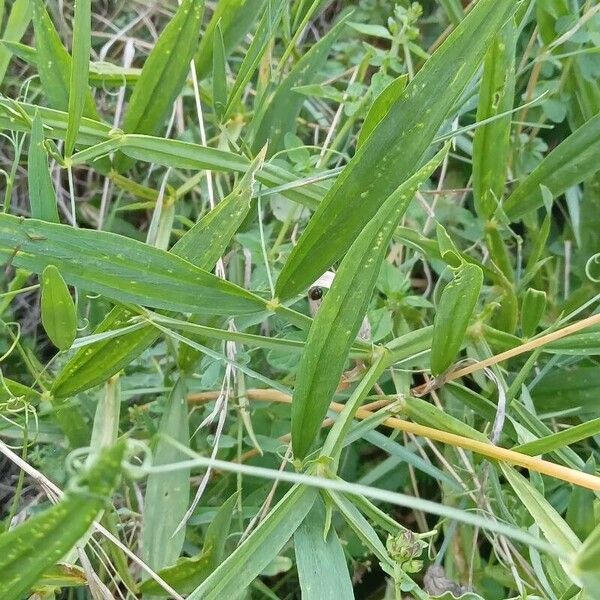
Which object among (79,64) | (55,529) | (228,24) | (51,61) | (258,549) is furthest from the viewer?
(228,24)

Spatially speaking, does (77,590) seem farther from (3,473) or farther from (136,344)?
(136,344)

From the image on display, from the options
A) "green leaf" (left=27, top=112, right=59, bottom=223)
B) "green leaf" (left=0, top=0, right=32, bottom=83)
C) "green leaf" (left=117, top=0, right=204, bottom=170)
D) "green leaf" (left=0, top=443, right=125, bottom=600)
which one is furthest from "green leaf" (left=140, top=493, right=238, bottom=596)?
"green leaf" (left=0, top=0, right=32, bottom=83)

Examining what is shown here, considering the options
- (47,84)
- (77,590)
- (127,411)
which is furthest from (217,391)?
(47,84)

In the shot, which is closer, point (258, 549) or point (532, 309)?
point (258, 549)

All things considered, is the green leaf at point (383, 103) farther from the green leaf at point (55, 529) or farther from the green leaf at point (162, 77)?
the green leaf at point (55, 529)

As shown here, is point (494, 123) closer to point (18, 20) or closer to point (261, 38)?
point (261, 38)

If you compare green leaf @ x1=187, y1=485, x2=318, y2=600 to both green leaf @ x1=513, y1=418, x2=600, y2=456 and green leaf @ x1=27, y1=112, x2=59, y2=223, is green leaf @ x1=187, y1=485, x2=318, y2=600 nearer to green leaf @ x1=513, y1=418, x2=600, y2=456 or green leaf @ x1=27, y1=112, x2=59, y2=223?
green leaf @ x1=513, y1=418, x2=600, y2=456

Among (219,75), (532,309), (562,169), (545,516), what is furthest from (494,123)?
(545,516)
